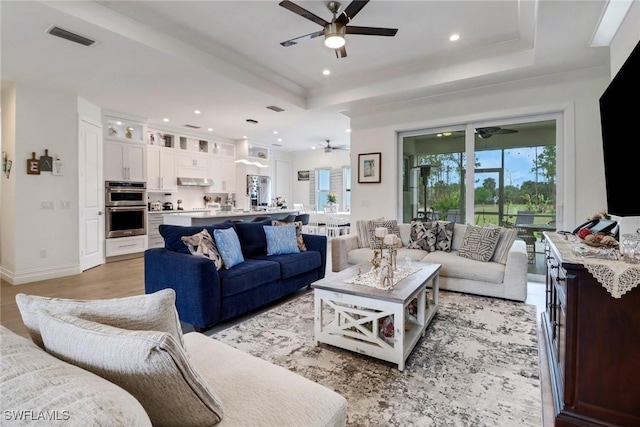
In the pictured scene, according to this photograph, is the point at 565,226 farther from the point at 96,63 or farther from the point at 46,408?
the point at 96,63

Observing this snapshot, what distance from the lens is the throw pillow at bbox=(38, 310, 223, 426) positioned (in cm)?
68

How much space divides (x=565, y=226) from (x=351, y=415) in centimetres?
404

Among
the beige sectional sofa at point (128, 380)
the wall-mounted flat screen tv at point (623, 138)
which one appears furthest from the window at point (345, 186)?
the beige sectional sofa at point (128, 380)

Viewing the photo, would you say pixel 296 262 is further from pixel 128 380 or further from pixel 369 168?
pixel 128 380

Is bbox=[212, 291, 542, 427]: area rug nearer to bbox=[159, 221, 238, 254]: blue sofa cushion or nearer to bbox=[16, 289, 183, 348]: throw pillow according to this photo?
bbox=[159, 221, 238, 254]: blue sofa cushion

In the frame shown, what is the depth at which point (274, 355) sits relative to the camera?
2.32m

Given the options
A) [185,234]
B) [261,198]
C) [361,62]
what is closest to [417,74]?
[361,62]

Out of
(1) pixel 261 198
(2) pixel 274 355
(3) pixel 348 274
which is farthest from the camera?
(1) pixel 261 198

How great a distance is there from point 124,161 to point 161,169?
962 millimetres

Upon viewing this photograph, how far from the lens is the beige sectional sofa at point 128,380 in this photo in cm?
53

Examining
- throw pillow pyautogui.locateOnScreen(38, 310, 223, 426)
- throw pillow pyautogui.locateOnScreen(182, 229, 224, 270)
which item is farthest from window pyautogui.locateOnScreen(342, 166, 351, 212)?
throw pillow pyautogui.locateOnScreen(38, 310, 223, 426)

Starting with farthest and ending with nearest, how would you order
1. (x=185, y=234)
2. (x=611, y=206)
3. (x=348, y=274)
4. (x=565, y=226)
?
(x=565, y=226)
(x=185, y=234)
(x=348, y=274)
(x=611, y=206)

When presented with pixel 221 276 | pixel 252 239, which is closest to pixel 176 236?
pixel 221 276

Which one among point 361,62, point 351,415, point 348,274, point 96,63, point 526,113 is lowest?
point 351,415
